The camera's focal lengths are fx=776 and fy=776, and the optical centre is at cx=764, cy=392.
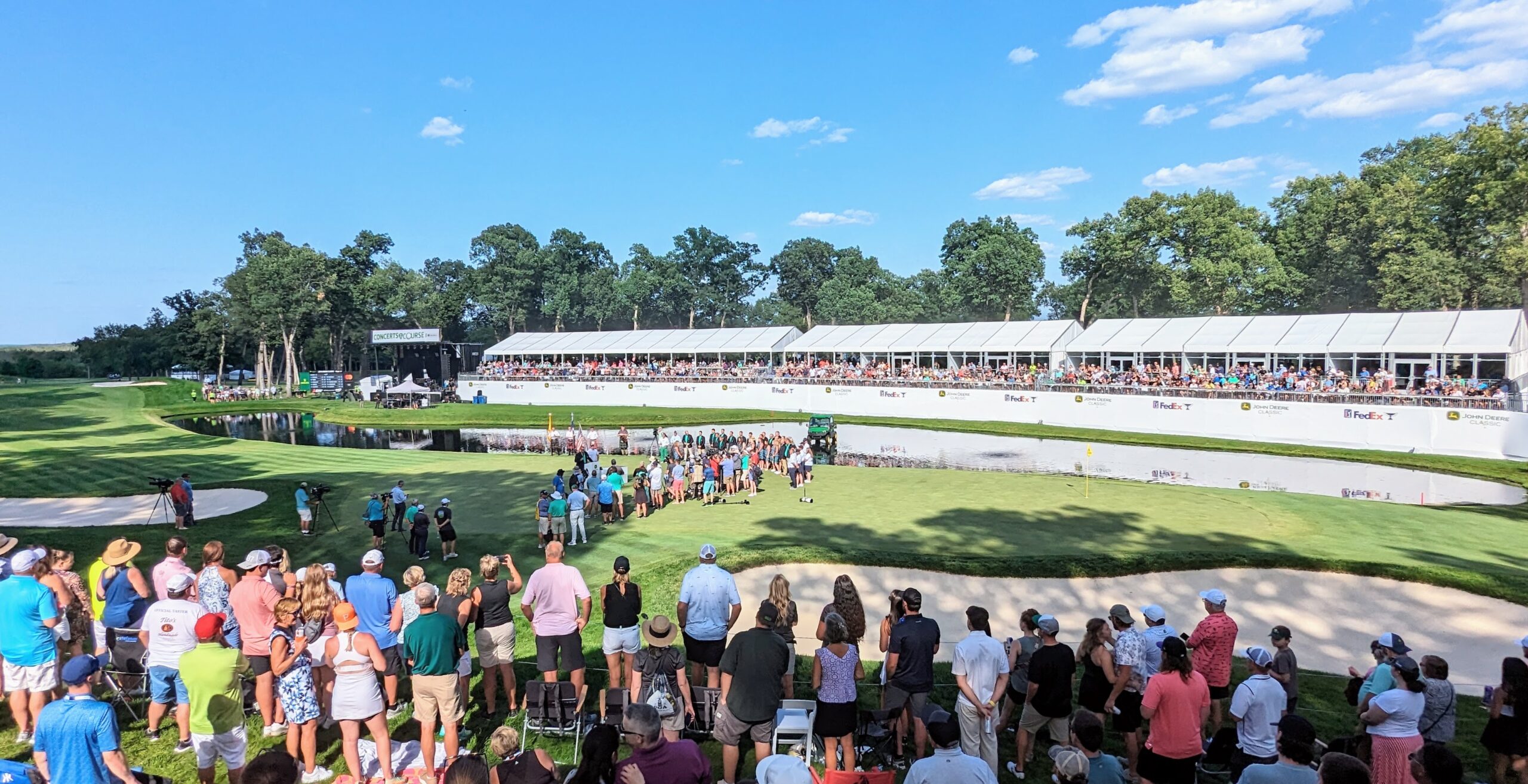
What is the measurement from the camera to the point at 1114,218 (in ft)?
216

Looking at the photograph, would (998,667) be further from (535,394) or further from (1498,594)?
(535,394)

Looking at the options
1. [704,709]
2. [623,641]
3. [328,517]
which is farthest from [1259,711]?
[328,517]

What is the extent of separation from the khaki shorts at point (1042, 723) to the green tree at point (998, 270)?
250ft

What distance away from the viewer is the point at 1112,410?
4078 cm

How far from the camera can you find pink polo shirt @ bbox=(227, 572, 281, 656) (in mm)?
7535

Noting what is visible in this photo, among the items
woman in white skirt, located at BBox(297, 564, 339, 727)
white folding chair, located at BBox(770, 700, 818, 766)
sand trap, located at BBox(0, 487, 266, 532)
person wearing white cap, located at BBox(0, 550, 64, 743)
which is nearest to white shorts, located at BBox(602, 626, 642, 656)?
white folding chair, located at BBox(770, 700, 818, 766)

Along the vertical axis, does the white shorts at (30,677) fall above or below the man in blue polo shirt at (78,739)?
below

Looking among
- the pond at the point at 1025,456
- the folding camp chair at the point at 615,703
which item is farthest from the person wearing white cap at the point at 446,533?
the pond at the point at 1025,456

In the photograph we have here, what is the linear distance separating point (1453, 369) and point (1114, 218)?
33349 mm

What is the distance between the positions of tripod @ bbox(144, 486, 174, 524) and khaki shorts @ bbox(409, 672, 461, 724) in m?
14.5

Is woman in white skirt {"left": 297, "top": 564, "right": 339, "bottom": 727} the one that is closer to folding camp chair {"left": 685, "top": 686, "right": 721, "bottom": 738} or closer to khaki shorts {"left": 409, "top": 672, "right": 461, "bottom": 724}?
khaki shorts {"left": 409, "top": 672, "right": 461, "bottom": 724}

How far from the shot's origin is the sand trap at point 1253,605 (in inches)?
462

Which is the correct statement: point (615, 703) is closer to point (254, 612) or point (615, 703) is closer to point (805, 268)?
point (254, 612)

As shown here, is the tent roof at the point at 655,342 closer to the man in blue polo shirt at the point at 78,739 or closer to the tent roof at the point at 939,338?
the tent roof at the point at 939,338
